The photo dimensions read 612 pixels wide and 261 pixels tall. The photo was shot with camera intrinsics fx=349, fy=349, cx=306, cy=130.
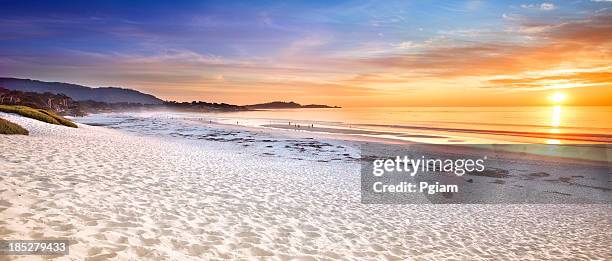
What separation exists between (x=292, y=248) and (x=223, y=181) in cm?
698

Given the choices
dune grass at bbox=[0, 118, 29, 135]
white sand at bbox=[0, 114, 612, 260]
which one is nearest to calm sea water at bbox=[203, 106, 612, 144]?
white sand at bbox=[0, 114, 612, 260]

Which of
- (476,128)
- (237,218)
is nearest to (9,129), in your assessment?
(237,218)

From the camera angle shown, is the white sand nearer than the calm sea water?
Yes

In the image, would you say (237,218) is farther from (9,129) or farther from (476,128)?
(476,128)

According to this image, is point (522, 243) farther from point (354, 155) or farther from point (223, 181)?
point (354, 155)

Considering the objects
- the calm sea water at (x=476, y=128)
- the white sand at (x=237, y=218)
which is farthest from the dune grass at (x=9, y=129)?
the calm sea water at (x=476, y=128)

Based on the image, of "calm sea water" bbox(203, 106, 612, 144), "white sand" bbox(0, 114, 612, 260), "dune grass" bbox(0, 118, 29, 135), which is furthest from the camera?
"calm sea water" bbox(203, 106, 612, 144)

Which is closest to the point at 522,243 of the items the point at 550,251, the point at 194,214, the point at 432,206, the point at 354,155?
the point at 550,251

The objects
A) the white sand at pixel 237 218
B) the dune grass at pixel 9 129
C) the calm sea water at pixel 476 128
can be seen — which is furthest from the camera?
the calm sea water at pixel 476 128

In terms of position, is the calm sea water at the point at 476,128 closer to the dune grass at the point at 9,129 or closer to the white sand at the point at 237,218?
the white sand at the point at 237,218

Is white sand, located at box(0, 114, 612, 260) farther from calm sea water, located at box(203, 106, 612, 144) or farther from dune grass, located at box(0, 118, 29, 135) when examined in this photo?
calm sea water, located at box(203, 106, 612, 144)

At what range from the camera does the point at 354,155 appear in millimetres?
28266

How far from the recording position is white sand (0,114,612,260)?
7.44 m

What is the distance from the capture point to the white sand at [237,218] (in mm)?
7441
